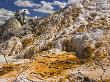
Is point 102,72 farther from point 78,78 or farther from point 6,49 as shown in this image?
point 6,49

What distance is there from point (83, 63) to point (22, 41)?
21.7m

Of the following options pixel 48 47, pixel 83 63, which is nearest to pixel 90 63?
pixel 83 63

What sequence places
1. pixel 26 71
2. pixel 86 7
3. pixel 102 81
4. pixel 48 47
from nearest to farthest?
pixel 102 81
pixel 26 71
pixel 48 47
pixel 86 7

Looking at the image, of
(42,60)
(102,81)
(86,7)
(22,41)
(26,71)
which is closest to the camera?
(102,81)

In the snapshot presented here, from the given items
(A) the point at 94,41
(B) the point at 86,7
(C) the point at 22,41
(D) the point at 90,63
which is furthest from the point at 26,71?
(C) the point at 22,41

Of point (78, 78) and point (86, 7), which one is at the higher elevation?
point (86, 7)

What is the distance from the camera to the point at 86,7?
47.5m

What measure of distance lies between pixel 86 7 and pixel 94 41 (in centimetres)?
1170

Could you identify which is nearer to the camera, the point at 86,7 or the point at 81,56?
the point at 81,56

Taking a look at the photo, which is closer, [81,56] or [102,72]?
[102,72]

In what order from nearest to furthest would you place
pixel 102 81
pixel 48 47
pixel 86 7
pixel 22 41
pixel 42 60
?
pixel 102 81, pixel 42 60, pixel 48 47, pixel 86 7, pixel 22 41

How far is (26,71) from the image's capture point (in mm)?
32500

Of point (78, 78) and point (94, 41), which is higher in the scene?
point (94, 41)

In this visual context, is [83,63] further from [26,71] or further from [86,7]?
[86,7]
